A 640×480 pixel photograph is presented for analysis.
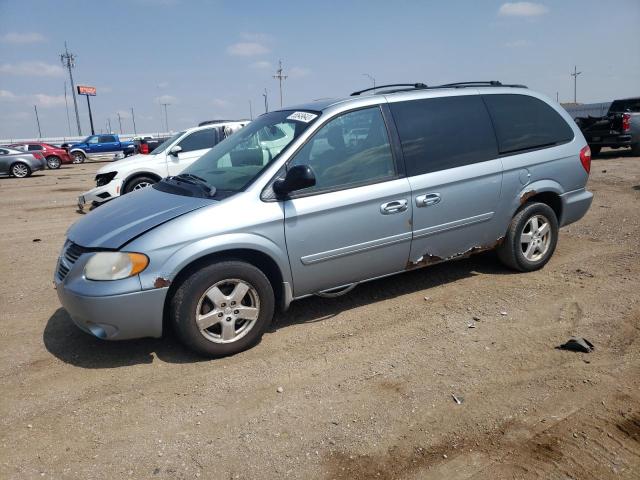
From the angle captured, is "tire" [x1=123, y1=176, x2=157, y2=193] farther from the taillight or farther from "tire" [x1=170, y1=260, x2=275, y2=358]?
the taillight

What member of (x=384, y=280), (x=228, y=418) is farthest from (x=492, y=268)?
(x=228, y=418)

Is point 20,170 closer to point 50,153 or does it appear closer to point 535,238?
point 50,153

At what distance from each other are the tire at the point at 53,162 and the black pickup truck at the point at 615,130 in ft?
83.6

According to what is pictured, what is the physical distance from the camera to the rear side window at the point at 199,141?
10578mm

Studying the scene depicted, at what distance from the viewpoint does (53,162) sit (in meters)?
27.9

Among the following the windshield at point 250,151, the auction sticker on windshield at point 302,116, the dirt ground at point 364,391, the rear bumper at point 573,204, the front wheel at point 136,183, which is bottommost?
the dirt ground at point 364,391

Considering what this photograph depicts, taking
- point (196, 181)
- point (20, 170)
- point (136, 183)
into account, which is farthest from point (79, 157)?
point (196, 181)

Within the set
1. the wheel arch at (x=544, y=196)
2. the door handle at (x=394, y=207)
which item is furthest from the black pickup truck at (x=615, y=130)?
the door handle at (x=394, y=207)

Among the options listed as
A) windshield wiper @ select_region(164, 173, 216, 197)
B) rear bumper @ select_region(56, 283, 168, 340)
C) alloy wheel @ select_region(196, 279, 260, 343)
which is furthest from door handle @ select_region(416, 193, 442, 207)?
rear bumper @ select_region(56, 283, 168, 340)

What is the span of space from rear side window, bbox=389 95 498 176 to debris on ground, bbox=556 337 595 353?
1728 mm

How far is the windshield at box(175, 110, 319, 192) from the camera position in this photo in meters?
4.04

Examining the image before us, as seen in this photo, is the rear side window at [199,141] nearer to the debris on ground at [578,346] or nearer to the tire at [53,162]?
the debris on ground at [578,346]

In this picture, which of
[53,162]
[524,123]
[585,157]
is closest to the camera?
[524,123]

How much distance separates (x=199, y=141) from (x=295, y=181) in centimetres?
744
